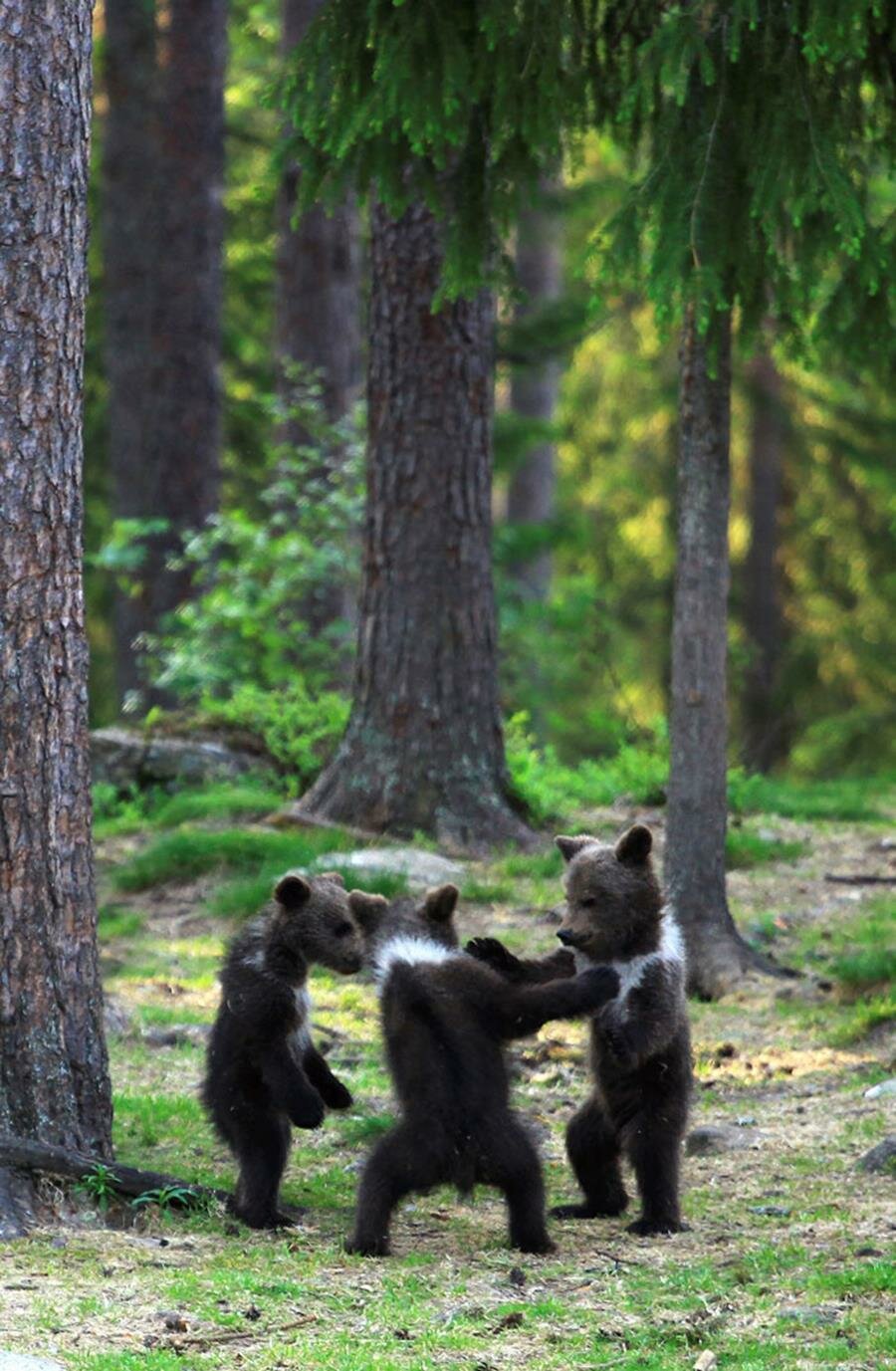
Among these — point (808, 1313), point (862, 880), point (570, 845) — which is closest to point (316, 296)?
point (862, 880)

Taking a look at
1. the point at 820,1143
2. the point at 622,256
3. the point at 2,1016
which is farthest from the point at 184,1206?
the point at 622,256

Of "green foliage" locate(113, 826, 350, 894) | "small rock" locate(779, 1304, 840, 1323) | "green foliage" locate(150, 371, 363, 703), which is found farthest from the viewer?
"green foliage" locate(150, 371, 363, 703)

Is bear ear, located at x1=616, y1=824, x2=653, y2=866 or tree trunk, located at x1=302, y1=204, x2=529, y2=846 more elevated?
tree trunk, located at x1=302, y1=204, x2=529, y2=846

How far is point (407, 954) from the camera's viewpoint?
6914 mm

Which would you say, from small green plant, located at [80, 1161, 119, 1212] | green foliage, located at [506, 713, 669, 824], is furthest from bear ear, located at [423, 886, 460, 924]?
green foliage, located at [506, 713, 669, 824]

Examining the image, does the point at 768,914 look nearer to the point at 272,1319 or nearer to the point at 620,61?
the point at 620,61

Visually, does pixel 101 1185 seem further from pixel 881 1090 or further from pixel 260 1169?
pixel 881 1090

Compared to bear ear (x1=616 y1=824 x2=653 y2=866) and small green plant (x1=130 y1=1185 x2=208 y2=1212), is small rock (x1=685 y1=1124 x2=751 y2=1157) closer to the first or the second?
bear ear (x1=616 y1=824 x2=653 y2=866)

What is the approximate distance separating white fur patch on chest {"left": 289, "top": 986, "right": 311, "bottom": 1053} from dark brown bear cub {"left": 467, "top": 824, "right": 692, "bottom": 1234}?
0.75m

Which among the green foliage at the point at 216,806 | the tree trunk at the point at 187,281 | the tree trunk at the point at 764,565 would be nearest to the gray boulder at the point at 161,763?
the green foliage at the point at 216,806

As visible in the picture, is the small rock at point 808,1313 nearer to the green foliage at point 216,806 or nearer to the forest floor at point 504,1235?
the forest floor at point 504,1235

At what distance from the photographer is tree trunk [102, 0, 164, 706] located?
73.8 feet

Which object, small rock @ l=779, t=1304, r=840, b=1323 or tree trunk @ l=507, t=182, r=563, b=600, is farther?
tree trunk @ l=507, t=182, r=563, b=600

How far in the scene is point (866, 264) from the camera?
940 centimetres
